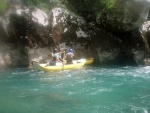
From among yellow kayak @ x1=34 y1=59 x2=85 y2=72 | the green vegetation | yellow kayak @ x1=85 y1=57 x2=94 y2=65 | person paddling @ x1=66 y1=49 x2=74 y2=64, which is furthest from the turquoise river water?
the green vegetation

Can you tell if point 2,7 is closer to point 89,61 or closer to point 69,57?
point 69,57

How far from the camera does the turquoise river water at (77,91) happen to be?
10008 mm

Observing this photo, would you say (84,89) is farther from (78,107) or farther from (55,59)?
(55,59)

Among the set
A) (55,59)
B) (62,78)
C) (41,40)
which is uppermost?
(41,40)

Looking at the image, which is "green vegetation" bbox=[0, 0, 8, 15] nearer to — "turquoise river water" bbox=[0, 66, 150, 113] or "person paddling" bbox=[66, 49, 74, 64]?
"turquoise river water" bbox=[0, 66, 150, 113]

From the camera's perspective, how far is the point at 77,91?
1218 centimetres

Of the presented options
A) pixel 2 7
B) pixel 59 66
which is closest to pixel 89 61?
pixel 59 66

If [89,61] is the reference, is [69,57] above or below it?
above

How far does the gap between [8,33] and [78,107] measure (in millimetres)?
11222

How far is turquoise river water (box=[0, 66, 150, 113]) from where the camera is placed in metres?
10.0

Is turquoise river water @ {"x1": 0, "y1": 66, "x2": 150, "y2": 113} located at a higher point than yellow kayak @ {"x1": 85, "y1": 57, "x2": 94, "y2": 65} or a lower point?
lower

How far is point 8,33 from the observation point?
770 inches

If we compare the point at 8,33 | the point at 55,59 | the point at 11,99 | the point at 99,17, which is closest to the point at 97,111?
the point at 11,99

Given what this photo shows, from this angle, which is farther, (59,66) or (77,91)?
(59,66)
